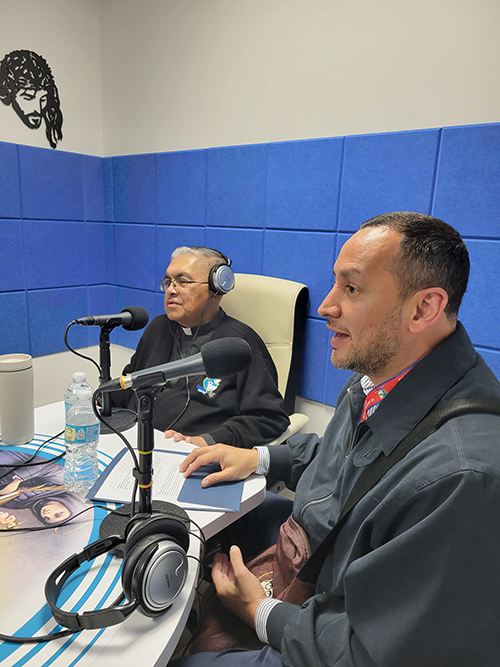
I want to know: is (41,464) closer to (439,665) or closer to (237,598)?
(237,598)

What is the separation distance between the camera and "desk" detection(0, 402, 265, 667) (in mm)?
646

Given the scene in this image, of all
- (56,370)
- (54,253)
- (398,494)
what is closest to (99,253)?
(54,253)

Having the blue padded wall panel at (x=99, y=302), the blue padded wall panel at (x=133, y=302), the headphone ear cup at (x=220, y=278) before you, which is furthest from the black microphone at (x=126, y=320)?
the blue padded wall panel at (x=99, y=302)

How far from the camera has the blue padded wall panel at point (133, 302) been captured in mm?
2865

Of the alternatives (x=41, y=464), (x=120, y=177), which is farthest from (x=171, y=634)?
(x=120, y=177)

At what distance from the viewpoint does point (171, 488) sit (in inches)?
41.4

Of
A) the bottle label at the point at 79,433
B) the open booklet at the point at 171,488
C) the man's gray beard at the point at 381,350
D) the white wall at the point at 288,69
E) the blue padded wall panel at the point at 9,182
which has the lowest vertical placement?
the open booklet at the point at 171,488

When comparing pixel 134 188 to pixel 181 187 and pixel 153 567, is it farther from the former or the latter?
pixel 153 567

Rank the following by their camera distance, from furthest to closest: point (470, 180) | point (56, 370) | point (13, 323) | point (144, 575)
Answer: point (56, 370), point (13, 323), point (470, 180), point (144, 575)

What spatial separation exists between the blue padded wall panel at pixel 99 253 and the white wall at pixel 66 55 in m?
0.49

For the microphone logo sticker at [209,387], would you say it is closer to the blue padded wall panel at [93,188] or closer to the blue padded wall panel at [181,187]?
the blue padded wall panel at [181,187]

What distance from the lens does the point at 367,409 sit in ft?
3.50

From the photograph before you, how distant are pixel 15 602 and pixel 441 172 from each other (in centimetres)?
175

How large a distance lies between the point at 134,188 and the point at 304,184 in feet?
4.27
